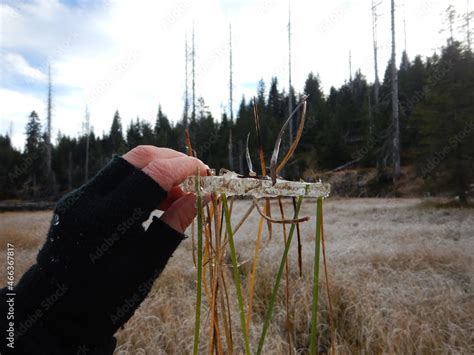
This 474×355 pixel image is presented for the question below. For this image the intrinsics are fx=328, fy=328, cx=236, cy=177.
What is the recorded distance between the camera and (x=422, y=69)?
25.7m

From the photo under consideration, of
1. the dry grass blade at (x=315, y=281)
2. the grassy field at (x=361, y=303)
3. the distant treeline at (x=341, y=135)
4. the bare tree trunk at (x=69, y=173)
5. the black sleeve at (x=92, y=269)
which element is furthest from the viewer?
the bare tree trunk at (x=69, y=173)

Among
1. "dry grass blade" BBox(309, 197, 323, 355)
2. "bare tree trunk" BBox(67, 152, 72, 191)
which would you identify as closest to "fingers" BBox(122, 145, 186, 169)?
"dry grass blade" BBox(309, 197, 323, 355)

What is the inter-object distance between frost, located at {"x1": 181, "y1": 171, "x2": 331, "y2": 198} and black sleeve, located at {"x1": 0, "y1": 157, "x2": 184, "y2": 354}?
0.18 meters

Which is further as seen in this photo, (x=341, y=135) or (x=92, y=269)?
(x=341, y=135)

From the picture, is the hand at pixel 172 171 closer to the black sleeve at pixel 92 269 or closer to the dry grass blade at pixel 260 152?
the black sleeve at pixel 92 269

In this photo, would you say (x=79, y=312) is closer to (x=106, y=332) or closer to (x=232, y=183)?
(x=106, y=332)

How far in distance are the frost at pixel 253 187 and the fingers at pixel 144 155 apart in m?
0.21

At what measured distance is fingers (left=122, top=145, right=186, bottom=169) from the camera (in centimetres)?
85

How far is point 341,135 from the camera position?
25.2m

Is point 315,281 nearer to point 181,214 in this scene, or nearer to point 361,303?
point 181,214

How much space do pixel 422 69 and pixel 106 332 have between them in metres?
30.3

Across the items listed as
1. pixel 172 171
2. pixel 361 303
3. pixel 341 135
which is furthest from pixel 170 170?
pixel 341 135

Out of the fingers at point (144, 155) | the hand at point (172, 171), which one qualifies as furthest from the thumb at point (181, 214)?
the fingers at point (144, 155)

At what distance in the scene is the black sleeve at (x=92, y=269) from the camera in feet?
2.49
